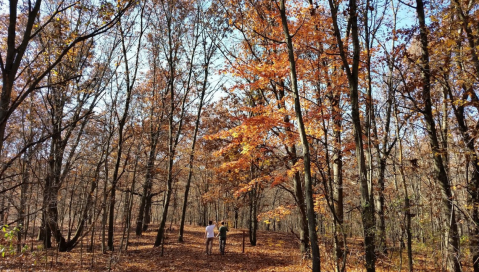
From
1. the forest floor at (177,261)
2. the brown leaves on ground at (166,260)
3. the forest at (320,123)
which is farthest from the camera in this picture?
the brown leaves on ground at (166,260)

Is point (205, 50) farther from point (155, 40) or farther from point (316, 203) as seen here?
point (316, 203)

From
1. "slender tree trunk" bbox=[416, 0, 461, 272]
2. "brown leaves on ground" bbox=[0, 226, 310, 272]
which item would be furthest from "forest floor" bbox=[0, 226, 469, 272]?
"slender tree trunk" bbox=[416, 0, 461, 272]

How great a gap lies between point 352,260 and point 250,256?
5.99 metres

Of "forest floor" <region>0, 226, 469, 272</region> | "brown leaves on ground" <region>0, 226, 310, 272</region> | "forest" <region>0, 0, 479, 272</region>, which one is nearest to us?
"forest" <region>0, 0, 479, 272</region>

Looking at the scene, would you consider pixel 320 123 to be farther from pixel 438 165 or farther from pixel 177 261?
pixel 177 261

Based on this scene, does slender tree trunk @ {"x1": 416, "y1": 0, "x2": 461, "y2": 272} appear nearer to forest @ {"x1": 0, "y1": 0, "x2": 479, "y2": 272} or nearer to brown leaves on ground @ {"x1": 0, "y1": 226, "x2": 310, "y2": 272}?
forest @ {"x1": 0, "y1": 0, "x2": 479, "y2": 272}

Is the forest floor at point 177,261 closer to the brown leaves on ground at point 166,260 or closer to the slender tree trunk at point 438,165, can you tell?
the brown leaves on ground at point 166,260

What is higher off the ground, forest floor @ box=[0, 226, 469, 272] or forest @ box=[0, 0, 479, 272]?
forest @ box=[0, 0, 479, 272]

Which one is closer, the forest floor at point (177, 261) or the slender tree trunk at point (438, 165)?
the slender tree trunk at point (438, 165)

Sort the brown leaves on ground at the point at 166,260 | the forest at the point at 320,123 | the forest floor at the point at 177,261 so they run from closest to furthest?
the forest at the point at 320,123 < the forest floor at the point at 177,261 < the brown leaves on ground at the point at 166,260

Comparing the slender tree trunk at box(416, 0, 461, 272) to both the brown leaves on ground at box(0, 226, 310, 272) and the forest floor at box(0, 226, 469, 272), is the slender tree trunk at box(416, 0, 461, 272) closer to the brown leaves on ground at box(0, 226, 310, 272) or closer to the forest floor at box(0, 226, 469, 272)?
the forest floor at box(0, 226, 469, 272)

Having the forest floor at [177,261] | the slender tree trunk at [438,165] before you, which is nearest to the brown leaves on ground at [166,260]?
the forest floor at [177,261]

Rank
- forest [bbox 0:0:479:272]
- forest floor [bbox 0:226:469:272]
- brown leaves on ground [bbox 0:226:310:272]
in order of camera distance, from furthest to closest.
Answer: brown leaves on ground [bbox 0:226:310:272] < forest floor [bbox 0:226:469:272] < forest [bbox 0:0:479:272]

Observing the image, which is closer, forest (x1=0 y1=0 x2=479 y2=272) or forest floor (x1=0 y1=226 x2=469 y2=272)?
forest (x1=0 y1=0 x2=479 y2=272)
